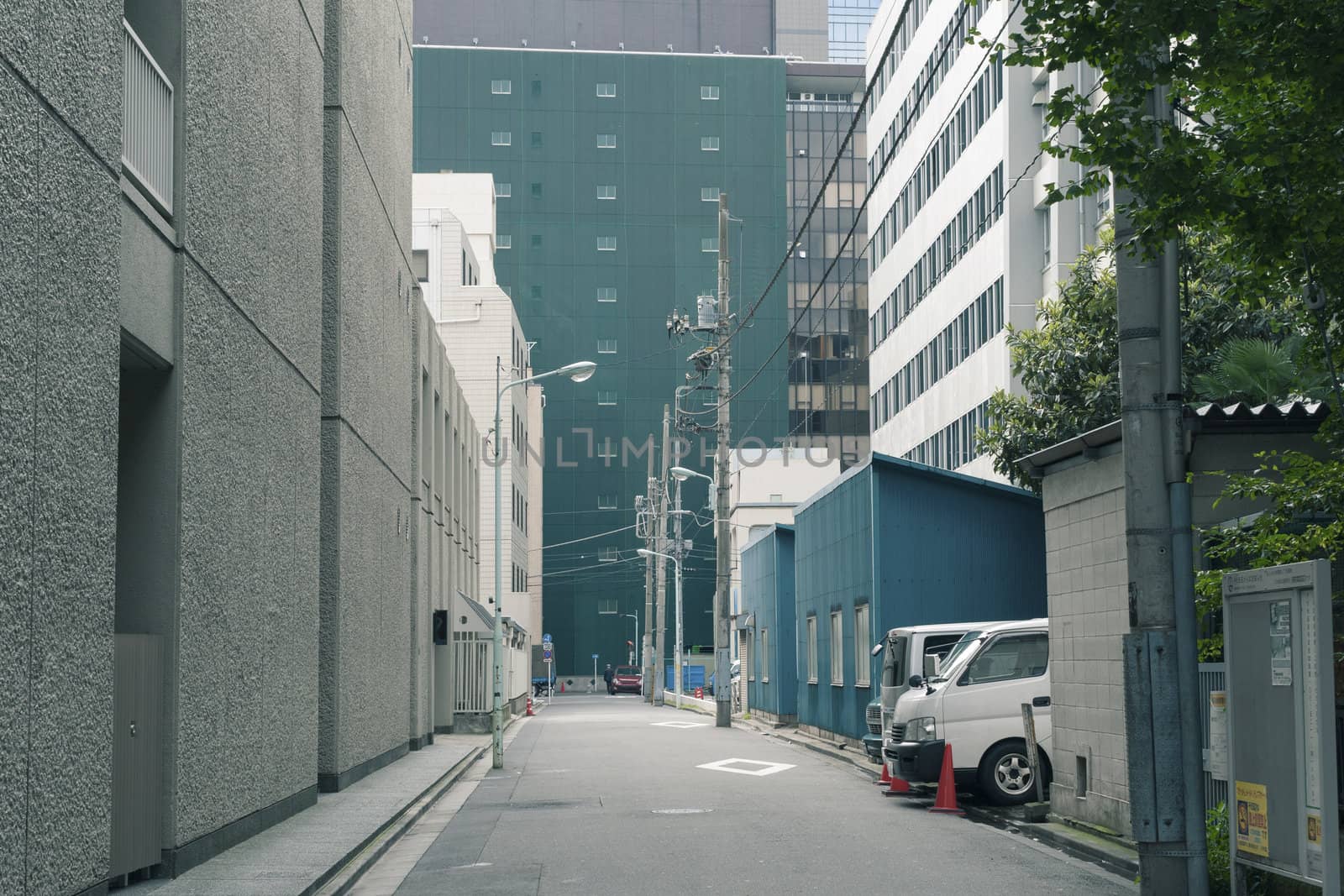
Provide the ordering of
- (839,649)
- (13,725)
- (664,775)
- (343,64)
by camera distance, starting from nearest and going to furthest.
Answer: (13,725) → (343,64) → (664,775) → (839,649)

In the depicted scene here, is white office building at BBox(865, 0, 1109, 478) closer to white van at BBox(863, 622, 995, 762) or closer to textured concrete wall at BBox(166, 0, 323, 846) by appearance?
white van at BBox(863, 622, 995, 762)

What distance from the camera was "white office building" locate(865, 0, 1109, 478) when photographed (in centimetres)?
4262

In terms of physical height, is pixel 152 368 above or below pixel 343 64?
below

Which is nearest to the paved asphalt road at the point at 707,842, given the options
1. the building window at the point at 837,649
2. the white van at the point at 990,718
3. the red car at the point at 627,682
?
the white van at the point at 990,718

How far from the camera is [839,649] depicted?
103ft

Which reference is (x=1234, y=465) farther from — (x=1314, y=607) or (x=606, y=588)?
(x=606, y=588)

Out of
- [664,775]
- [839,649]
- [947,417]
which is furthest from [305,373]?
[947,417]

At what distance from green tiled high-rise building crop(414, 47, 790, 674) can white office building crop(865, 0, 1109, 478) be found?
1674 inches

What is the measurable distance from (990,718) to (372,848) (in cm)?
718

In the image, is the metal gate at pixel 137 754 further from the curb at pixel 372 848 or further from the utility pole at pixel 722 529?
the utility pole at pixel 722 529

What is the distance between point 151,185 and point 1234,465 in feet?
29.9

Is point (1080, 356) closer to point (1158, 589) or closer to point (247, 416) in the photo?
point (247, 416)

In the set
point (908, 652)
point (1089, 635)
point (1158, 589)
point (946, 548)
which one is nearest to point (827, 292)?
point (946, 548)

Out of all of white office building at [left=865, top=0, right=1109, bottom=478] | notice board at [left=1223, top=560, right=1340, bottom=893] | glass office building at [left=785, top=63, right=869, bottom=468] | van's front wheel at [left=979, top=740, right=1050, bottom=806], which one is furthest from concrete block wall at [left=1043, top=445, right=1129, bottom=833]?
glass office building at [left=785, top=63, right=869, bottom=468]
